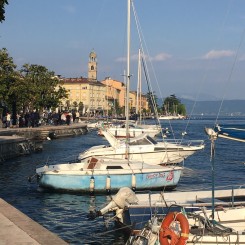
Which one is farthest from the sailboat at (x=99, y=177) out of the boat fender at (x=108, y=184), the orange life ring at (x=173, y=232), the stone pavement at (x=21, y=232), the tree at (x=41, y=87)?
the tree at (x=41, y=87)

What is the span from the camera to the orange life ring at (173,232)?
34.8 ft

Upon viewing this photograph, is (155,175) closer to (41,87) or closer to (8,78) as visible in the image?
(8,78)

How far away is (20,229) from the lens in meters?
11.7

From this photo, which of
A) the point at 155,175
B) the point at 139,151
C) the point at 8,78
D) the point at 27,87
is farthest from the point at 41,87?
the point at 155,175

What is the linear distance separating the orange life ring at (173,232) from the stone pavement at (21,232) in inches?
86.3

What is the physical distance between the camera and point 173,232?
10789 millimetres

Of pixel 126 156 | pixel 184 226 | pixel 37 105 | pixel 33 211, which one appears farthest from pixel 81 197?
pixel 37 105

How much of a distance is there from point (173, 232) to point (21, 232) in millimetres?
3502

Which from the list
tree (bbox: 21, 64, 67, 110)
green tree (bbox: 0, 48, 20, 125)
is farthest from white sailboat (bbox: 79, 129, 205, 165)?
tree (bbox: 21, 64, 67, 110)

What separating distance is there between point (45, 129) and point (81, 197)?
40.0 metres

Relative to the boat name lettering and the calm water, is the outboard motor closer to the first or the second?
the calm water

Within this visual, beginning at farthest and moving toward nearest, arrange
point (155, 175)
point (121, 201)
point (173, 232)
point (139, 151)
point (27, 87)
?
point (27, 87) < point (139, 151) < point (155, 175) < point (121, 201) < point (173, 232)

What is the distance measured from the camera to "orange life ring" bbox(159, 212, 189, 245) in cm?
1060

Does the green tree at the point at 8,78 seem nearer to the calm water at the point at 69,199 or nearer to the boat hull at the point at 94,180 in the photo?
the calm water at the point at 69,199
